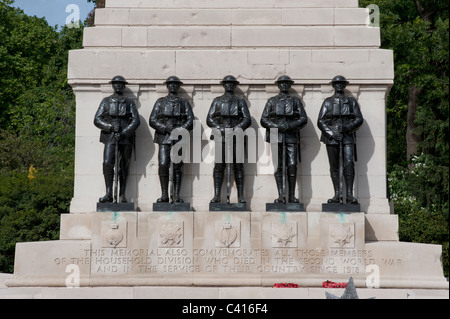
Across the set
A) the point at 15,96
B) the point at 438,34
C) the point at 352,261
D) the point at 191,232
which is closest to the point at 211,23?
the point at 191,232

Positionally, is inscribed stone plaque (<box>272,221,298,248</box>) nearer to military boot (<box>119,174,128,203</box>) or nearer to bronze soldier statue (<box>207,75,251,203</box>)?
bronze soldier statue (<box>207,75,251,203</box>)

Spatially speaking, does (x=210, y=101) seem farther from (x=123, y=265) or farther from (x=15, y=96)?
(x=15, y=96)

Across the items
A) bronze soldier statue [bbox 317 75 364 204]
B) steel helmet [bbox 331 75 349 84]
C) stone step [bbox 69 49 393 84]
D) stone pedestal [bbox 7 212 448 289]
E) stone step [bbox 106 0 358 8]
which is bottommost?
stone pedestal [bbox 7 212 448 289]

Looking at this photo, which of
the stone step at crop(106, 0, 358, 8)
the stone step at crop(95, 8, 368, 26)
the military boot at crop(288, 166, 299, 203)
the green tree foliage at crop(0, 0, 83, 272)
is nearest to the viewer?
the military boot at crop(288, 166, 299, 203)

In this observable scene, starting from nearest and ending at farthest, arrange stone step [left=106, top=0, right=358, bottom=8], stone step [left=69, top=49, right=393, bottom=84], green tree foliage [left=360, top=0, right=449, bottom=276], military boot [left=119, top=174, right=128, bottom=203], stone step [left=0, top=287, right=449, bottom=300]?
stone step [left=0, top=287, right=449, bottom=300] → military boot [left=119, top=174, right=128, bottom=203] → stone step [left=69, top=49, right=393, bottom=84] → stone step [left=106, top=0, right=358, bottom=8] → green tree foliage [left=360, top=0, right=449, bottom=276]

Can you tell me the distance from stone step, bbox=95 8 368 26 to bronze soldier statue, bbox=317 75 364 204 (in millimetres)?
2033

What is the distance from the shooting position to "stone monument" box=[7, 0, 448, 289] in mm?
15172

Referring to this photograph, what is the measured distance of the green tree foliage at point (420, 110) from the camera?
79.5ft

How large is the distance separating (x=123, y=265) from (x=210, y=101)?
404 cm

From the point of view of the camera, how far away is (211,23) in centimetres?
1725

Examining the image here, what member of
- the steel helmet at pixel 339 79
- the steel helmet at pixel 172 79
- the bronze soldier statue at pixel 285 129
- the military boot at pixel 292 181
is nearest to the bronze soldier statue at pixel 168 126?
the steel helmet at pixel 172 79

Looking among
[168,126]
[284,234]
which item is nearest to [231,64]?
[168,126]

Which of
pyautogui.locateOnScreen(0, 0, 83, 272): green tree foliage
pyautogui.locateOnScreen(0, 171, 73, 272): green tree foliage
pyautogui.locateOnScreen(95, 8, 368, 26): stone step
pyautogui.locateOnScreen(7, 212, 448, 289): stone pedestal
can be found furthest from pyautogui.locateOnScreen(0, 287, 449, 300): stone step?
pyautogui.locateOnScreen(0, 0, 83, 272): green tree foliage

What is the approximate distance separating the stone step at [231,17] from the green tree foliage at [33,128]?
846 cm
